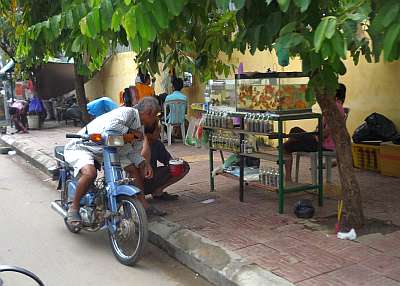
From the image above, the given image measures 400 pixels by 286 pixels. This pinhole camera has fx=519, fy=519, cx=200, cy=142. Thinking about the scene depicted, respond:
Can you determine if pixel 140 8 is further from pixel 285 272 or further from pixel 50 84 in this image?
pixel 50 84

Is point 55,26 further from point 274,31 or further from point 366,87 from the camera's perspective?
point 366,87

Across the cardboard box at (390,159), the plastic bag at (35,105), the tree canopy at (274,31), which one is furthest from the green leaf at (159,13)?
the plastic bag at (35,105)

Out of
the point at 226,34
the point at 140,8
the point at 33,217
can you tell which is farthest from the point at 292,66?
the point at 140,8

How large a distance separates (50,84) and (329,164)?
11.9 metres

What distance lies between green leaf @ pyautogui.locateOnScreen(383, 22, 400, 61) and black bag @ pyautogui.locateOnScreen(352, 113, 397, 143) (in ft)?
17.0

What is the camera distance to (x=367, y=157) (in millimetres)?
7523

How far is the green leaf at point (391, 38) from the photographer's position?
2393 millimetres

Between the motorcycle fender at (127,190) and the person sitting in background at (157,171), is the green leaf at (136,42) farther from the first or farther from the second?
the person sitting in background at (157,171)

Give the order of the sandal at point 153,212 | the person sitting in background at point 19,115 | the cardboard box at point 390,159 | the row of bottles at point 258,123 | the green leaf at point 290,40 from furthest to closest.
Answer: the person sitting in background at point 19,115 < the cardboard box at point 390,159 < the sandal at point 153,212 < the row of bottles at point 258,123 < the green leaf at point 290,40

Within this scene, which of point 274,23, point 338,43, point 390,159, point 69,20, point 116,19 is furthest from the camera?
point 390,159

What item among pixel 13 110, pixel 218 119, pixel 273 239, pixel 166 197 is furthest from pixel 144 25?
pixel 13 110

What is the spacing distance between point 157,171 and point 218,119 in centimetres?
101

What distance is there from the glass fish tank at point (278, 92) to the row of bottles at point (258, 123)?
0.14m

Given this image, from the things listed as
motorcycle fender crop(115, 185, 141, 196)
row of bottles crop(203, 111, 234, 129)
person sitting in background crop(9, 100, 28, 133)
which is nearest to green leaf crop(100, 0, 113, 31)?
motorcycle fender crop(115, 185, 141, 196)
